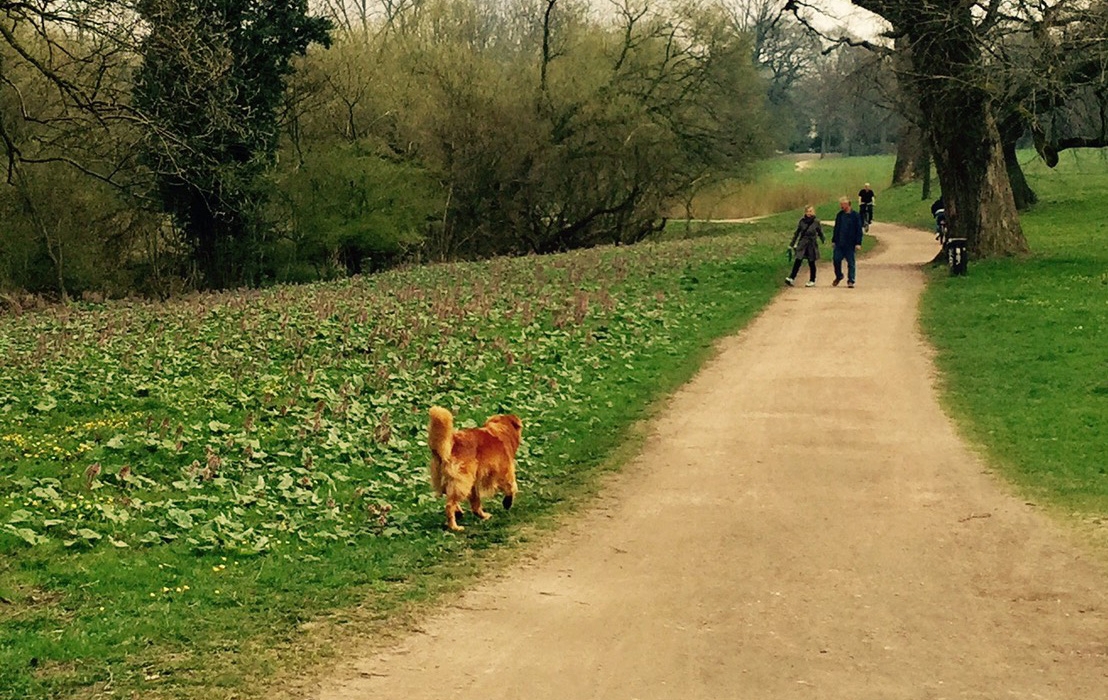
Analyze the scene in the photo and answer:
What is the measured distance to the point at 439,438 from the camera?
322 inches

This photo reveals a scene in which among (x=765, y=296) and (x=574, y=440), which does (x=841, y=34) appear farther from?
(x=574, y=440)

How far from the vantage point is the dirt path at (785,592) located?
6.01 meters

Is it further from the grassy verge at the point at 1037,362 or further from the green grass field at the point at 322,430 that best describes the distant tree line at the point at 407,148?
the grassy verge at the point at 1037,362

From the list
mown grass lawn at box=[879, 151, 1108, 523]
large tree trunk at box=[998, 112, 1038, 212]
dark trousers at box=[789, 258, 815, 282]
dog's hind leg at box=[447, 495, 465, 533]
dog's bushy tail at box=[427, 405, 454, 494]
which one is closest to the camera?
dog's bushy tail at box=[427, 405, 454, 494]

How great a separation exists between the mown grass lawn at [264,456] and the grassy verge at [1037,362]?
374 cm

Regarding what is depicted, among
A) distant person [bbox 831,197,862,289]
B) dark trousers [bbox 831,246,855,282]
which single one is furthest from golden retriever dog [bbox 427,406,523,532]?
dark trousers [bbox 831,246,855,282]

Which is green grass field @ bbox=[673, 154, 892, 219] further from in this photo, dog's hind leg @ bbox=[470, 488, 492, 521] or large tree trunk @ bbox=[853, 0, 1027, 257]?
dog's hind leg @ bbox=[470, 488, 492, 521]

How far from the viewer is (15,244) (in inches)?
1211

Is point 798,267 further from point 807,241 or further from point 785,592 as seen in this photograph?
point 785,592

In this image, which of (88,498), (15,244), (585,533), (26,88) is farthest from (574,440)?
(15,244)

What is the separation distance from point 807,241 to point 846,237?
82 cm

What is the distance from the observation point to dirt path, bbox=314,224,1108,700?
6012 millimetres

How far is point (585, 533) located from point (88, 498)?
12.9 feet

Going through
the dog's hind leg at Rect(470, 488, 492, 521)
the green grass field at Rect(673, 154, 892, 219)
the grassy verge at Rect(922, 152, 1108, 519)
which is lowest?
the grassy verge at Rect(922, 152, 1108, 519)
